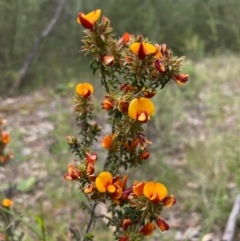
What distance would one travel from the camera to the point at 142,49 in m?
1.16

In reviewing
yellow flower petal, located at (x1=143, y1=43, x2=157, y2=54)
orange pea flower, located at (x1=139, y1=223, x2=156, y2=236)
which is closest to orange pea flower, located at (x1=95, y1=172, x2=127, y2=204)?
orange pea flower, located at (x1=139, y1=223, x2=156, y2=236)

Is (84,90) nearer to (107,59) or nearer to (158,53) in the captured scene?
(107,59)

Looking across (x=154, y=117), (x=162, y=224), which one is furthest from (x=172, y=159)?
(x=162, y=224)

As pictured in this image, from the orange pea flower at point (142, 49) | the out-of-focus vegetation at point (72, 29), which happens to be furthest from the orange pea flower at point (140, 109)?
the out-of-focus vegetation at point (72, 29)

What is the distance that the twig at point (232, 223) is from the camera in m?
2.37

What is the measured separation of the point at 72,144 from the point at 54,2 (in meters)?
7.33

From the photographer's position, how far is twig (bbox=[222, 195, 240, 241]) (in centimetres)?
237

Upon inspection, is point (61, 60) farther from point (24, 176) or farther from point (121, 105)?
point (121, 105)

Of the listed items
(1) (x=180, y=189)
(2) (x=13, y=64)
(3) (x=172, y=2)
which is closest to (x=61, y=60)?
(2) (x=13, y=64)

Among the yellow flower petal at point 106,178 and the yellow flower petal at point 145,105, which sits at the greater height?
the yellow flower petal at point 145,105

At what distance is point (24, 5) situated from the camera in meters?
7.85

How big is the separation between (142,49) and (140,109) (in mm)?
144

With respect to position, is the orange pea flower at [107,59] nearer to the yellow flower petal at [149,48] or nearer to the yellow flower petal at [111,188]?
the yellow flower petal at [149,48]

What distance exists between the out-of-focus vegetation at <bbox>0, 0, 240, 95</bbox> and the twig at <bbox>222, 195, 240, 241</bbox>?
5.56m
